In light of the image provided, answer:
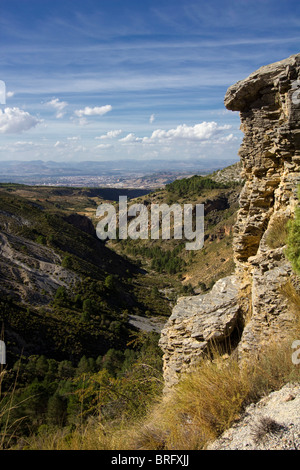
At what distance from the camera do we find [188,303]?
9961 millimetres

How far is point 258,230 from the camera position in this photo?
31.3 feet

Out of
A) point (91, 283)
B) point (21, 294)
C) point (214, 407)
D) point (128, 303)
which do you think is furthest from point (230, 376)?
point (128, 303)

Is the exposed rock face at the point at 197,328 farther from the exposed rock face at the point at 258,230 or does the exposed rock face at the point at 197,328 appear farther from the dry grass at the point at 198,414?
the dry grass at the point at 198,414

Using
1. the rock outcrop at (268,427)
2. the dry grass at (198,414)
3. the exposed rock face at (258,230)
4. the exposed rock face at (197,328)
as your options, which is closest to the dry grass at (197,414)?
the dry grass at (198,414)

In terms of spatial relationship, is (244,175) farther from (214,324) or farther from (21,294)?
(21,294)

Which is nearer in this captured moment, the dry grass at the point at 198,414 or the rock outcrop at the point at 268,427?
the rock outcrop at the point at 268,427

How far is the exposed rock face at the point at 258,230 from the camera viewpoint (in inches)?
285


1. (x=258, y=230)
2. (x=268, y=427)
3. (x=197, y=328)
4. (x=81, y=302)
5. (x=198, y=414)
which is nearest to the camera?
(x=268, y=427)

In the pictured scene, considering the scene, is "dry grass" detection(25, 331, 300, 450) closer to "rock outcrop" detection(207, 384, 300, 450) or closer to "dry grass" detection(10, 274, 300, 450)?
"dry grass" detection(10, 274, 300, 450)

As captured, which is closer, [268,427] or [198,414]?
[268,427]

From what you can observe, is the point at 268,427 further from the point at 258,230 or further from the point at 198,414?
the point at 258,230

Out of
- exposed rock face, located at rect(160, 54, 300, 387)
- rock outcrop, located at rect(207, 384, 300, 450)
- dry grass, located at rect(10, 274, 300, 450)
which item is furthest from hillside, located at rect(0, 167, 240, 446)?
rock outcrop, located at rect(207, 384, 300, 450)

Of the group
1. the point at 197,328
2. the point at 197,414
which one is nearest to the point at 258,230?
the point at 197,328
